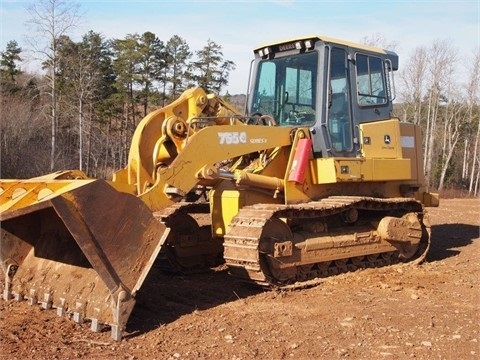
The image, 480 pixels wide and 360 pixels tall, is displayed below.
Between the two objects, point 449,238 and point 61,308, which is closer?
point 61,308

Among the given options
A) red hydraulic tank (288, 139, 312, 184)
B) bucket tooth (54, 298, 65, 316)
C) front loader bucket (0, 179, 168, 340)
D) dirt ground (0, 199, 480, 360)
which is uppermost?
red hydraulic tank (288, 139, 312, 184)

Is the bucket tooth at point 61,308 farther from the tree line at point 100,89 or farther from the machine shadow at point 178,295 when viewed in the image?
the tree line at point 100,89

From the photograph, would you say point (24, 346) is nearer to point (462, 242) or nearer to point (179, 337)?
point (179, 337)

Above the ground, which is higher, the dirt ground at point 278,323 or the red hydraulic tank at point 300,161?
the red hydraulic tank at point 300,161

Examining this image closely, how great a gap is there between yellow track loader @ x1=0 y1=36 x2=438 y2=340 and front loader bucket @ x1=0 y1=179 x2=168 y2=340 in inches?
0.5

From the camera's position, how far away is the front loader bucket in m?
5.24

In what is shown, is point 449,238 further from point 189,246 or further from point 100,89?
point 100,89

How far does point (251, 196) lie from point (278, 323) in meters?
2.27

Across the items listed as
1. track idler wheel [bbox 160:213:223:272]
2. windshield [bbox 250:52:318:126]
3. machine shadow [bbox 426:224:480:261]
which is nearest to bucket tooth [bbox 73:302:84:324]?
track idler wheel [bbox 160:213:223:272]

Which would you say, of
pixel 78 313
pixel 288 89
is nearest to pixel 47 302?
pixel 78 313

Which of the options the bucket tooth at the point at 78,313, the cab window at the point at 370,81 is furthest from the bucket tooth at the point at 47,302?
the cab window at the point at 370,81

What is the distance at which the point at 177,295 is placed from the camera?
6918 millimetres

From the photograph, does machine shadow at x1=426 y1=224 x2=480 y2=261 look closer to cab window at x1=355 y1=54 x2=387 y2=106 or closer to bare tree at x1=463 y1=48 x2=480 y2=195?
cab window at x1=355 y1=54 x2=387 y2=106

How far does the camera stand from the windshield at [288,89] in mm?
8133
